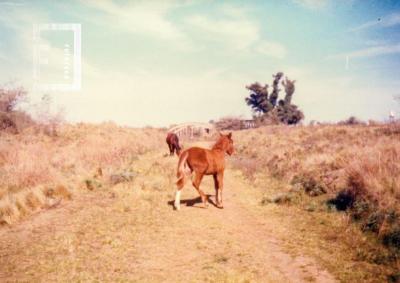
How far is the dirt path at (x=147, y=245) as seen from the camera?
641 centimetres

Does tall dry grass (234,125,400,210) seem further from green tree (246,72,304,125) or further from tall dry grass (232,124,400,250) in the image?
green tree (246,72,304,125)

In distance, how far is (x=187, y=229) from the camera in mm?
8977

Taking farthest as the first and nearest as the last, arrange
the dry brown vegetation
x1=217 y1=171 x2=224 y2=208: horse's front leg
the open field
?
1. x1=217 y1=171 x2=224 y2=208: horse's front leg
2. the dry brown vegetation
3. the open field

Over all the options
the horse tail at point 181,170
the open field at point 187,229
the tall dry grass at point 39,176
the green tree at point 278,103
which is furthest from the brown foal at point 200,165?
the green tree at point 278,103

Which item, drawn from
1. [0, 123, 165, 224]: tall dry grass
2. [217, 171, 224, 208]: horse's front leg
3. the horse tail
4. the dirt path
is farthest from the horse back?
[0, 123, 165, 224]: tall dry grass

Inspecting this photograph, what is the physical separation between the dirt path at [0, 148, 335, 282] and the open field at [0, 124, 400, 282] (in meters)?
0.02

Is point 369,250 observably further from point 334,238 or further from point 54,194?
point 54,194

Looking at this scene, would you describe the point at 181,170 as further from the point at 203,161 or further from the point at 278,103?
the point at 278,103

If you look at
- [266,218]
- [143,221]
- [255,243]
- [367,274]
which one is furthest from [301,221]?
[143,221]

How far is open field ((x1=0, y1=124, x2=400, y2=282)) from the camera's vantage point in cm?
657

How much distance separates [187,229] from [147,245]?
137 cm

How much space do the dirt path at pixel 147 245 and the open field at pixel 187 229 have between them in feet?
0.08

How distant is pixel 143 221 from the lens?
9.70 m

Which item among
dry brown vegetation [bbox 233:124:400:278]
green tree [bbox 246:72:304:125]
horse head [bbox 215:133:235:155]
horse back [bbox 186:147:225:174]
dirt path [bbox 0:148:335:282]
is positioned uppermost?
green tree [bbox 246:72:304:125]
